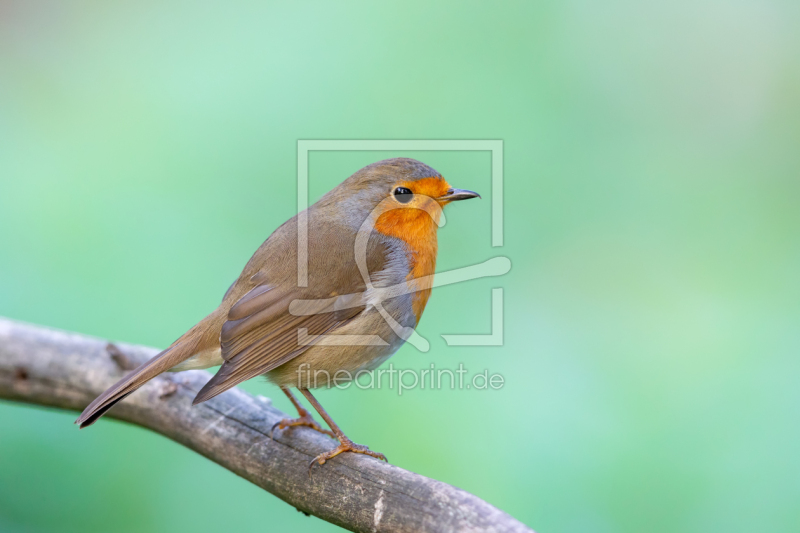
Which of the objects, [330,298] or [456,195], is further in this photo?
[456,195]

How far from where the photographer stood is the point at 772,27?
14.6ft

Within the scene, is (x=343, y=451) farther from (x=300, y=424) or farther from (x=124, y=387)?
(x=124, y=387)

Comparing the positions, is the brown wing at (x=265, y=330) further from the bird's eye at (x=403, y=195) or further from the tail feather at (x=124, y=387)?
the bird's eye at (x=403, y=195)

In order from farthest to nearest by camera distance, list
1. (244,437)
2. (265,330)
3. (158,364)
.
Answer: (244,437), (265,330), (158,364)

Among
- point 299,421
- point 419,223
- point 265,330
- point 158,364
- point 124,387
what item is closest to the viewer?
point 124,387

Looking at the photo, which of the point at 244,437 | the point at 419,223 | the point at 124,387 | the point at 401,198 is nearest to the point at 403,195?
the point at 401,198

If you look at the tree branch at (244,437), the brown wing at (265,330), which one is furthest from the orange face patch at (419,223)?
the tree branch at (244,437)

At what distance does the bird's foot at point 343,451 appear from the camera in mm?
2678

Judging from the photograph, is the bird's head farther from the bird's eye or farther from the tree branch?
the tree branch

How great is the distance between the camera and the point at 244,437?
9.50ft

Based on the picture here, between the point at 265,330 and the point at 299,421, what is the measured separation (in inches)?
19.2

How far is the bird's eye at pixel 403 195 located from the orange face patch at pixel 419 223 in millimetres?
13

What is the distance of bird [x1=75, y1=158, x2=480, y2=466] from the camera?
2.74 metres

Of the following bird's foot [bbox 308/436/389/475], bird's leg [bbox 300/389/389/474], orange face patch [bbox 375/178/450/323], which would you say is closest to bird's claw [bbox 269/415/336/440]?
bird's leg [bbox 300/389/389/474]
